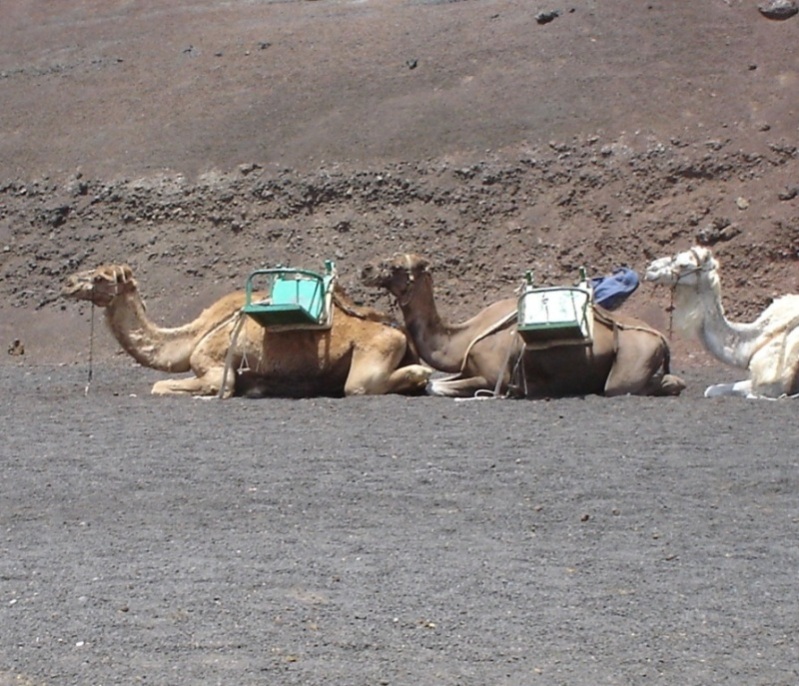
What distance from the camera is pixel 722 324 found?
46.4ft

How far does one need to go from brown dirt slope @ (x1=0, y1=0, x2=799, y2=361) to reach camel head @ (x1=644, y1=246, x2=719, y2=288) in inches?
361

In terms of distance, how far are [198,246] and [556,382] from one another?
1479 centimetres

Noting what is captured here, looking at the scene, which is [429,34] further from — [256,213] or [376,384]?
[376,384]

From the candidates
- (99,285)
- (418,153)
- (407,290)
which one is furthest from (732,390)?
(418,153)

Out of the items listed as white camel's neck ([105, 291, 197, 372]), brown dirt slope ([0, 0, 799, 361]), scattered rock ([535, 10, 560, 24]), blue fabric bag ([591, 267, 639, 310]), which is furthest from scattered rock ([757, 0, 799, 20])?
white camel's neck ([105, 291, 197, 372])

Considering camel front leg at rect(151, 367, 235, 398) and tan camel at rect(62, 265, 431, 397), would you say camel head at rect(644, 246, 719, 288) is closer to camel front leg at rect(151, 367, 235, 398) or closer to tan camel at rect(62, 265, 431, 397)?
tan camel at rect(62, 265, 431, 397)

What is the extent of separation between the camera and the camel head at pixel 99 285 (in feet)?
48.2

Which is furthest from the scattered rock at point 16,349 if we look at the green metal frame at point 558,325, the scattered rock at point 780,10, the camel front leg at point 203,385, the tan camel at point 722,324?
the scattered rock at point 780,10

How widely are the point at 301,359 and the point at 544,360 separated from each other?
204 cm

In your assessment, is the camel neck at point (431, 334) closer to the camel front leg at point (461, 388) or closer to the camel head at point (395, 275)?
the camel head at point (395, 275)

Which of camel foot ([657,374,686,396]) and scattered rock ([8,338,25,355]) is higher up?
camel foot ([657,374,686,396])

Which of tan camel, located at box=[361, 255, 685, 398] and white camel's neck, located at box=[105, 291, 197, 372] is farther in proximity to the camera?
white camel's neck, located at box=[105, 291, 197, 372]

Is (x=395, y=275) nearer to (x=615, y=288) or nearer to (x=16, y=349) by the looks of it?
(x=615, y=288)

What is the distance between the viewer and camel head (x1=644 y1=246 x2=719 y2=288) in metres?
14.1
